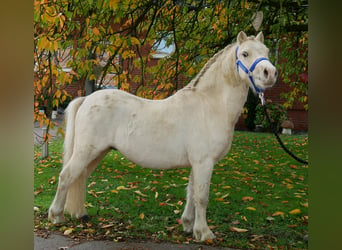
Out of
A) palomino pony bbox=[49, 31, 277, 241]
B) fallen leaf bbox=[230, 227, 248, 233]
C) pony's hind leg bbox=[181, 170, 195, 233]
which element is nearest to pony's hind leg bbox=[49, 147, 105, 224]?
palomino pony bbox=[49, 31, 277, 241]

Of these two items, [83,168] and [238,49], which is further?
[83,168]

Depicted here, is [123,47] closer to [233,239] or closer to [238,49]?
[238,49]

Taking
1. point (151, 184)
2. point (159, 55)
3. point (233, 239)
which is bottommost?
point (233, 239)

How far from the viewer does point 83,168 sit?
230cm

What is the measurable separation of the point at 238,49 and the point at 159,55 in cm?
75

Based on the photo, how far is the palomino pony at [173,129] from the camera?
215 centimetres

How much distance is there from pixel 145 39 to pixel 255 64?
0.96m

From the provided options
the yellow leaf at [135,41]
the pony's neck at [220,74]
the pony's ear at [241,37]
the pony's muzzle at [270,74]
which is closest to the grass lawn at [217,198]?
the pony's neck at [220,74]

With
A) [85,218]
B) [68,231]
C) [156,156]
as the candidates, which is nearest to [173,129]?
[156,156]

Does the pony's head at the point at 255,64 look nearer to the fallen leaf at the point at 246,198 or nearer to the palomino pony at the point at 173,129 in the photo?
the palomino pony at the point at 173,129

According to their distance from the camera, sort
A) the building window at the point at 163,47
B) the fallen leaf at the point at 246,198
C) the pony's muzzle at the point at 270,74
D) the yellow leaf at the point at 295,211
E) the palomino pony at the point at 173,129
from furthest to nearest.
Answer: the building window at the point at 163,47 → the fallen leaf at the point at 246,198 → the yellow leaf at the point at 295,211 → the palomino pony at the point at 173,129 → the pony's muzzle at the point at 270,74

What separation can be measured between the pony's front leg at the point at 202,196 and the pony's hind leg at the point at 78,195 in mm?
678

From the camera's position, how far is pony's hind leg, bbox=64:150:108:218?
2344 mm
